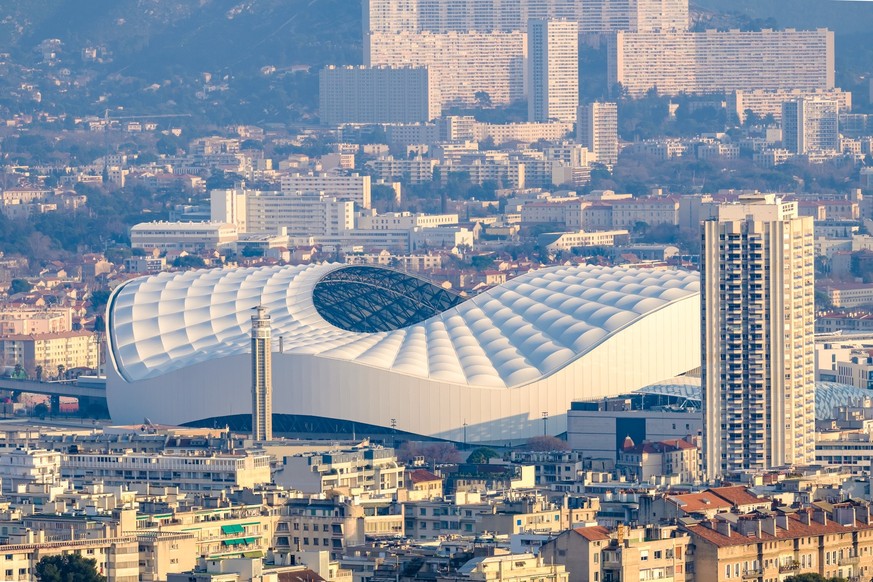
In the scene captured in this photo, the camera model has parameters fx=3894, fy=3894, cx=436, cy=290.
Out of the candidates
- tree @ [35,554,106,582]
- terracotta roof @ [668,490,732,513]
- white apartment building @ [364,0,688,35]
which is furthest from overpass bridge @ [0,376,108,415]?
white apartment building @ [364,0,688,35]

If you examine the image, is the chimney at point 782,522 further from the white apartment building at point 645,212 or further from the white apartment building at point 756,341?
the white apartment building at point 645,212

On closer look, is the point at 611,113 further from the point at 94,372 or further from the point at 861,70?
the point at 94,372

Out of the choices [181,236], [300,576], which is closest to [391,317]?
[300,576]

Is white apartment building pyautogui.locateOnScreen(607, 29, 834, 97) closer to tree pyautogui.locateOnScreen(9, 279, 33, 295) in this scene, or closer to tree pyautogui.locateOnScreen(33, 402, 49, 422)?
tree pyautogui.locateOnScreen(9, 279, 33, 295)

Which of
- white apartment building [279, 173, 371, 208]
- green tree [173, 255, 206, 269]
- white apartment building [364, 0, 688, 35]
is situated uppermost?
white apartment building [364, 0, 688, 35]

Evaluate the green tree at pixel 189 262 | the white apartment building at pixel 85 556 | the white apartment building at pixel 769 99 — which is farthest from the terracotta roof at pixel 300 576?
the white apartment building at pixel 769 99
